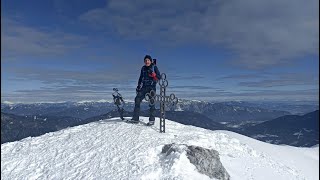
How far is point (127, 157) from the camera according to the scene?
52.5 feet

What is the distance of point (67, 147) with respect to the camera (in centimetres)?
1791

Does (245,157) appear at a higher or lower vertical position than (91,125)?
lower

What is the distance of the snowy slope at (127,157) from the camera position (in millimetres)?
14898

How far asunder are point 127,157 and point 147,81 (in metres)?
5.81

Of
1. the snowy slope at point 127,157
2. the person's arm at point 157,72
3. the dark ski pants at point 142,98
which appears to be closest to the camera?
the snowy slope at point 127,157

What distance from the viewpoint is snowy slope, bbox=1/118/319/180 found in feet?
48.9

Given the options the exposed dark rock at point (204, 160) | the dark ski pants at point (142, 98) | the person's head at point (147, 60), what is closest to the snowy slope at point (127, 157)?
the exposed dark rock at point (204, 160)

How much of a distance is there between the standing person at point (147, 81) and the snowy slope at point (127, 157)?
114 cm

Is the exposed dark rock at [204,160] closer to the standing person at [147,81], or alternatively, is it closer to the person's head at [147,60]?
the standing person at [147,81]

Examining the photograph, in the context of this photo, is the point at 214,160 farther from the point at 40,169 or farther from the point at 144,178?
the point at 40,169

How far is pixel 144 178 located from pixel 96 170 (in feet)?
7.66

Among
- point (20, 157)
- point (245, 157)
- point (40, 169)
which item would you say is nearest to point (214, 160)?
point (245, 157)

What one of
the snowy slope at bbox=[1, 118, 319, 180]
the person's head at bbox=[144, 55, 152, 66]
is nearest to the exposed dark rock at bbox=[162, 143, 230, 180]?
the snowy slope at bbox=[1, 118, 319, 180]

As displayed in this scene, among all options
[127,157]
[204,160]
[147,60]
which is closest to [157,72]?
[147,60]
